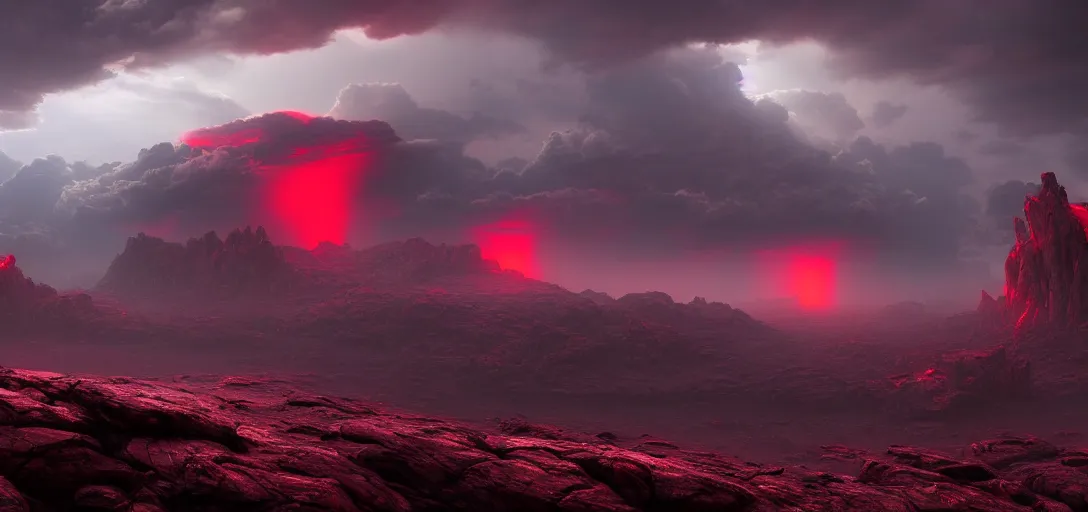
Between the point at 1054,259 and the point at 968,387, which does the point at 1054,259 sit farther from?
the point at 968,387

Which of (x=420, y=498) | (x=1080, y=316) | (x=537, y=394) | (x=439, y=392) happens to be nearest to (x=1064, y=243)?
(x=1080, y=316)

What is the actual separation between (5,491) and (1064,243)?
231675mm

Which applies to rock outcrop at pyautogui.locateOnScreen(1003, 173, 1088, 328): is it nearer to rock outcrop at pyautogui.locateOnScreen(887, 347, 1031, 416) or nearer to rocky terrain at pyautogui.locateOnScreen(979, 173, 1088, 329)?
rocky terrain at pyautogui.locateOnScreen(979, 173, 1088, 329)

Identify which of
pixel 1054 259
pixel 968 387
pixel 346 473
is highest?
pixel 1054 259

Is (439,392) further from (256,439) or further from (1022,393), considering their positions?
(1022,393)

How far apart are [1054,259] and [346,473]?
709 ft

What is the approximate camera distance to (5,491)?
29.1 metres

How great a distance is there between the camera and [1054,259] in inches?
6914

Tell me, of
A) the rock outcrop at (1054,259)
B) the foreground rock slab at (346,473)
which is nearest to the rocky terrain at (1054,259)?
the rock outcrop at (1054,259)

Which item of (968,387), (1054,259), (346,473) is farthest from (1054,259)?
(346,473)

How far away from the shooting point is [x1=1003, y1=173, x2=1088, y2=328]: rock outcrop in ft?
561

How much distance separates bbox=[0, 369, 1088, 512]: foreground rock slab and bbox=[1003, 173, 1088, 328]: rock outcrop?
5985 inches

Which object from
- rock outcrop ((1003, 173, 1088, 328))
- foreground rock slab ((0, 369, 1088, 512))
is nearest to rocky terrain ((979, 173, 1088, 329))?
rock outcrop ((1003, 173, 1088, 328))

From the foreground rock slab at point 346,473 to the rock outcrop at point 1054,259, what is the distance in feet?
499
